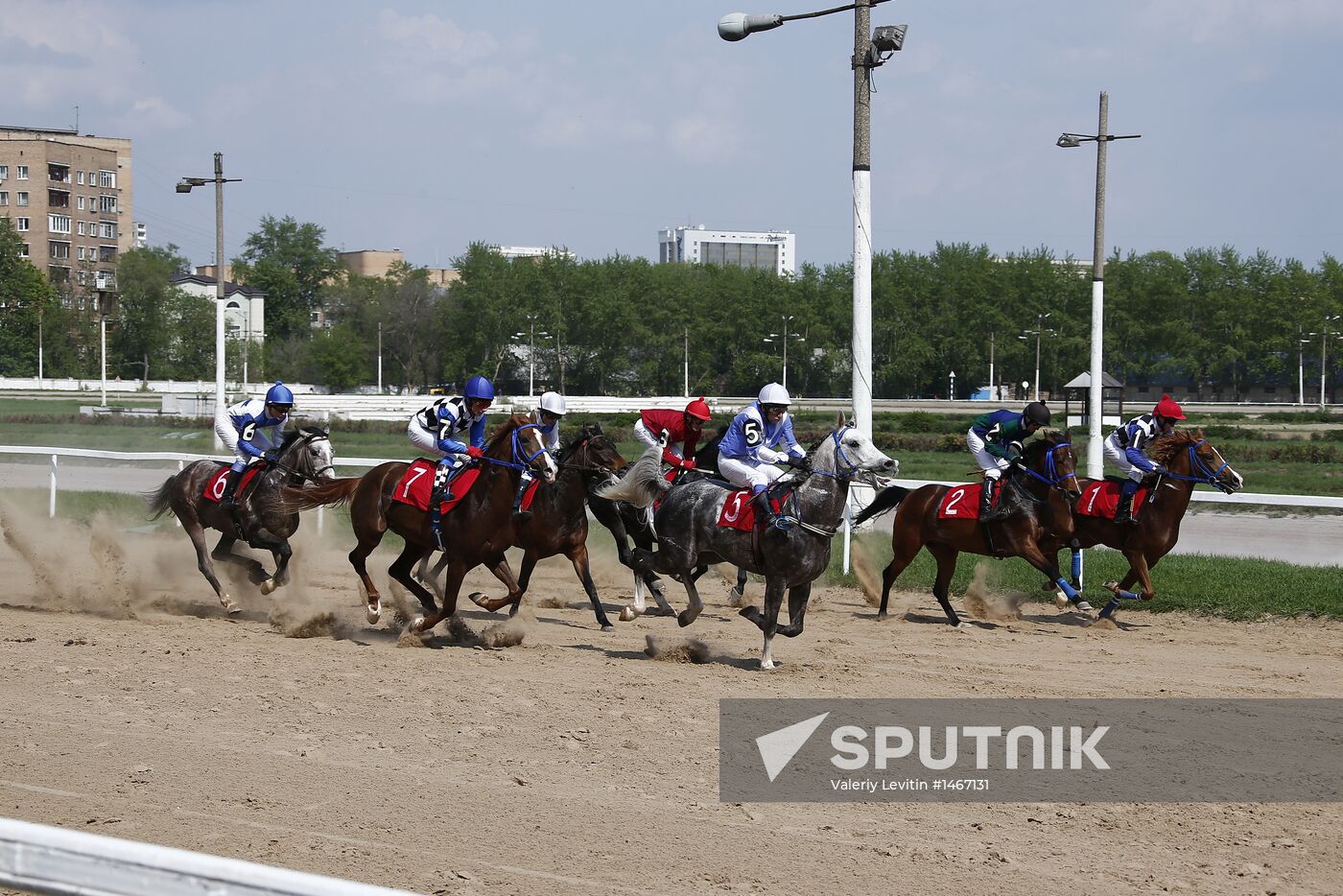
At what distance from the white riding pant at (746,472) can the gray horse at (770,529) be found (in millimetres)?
139

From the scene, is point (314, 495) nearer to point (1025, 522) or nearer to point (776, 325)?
point (1025, 522)

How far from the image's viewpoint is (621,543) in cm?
1145

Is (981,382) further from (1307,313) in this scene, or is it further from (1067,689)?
(1067,689)

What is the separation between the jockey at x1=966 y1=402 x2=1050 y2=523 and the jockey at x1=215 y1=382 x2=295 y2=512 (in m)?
6.27

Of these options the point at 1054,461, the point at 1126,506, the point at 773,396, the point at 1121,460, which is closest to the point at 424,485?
the point at 773,396

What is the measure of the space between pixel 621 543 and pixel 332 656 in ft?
9.86

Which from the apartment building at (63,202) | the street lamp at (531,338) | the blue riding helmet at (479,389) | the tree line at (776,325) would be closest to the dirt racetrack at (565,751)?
the blue riding helmet at (479,389)

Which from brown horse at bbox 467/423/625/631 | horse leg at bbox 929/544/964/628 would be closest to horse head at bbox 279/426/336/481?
brown horse at bbox 467/423/625/631

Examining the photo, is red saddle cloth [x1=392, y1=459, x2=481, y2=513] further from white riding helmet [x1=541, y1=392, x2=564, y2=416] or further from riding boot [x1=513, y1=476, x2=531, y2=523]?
white riding helmet [x1=541, y1=392, x2=564, y2=416]

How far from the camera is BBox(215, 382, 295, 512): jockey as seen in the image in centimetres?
1160

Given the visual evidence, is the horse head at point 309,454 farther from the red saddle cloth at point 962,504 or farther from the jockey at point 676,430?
the red saddle cloth at point 962,504

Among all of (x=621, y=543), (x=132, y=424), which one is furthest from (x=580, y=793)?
(x=132, y=424)

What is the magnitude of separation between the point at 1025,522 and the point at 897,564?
1.24m

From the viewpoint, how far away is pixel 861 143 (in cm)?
1272
